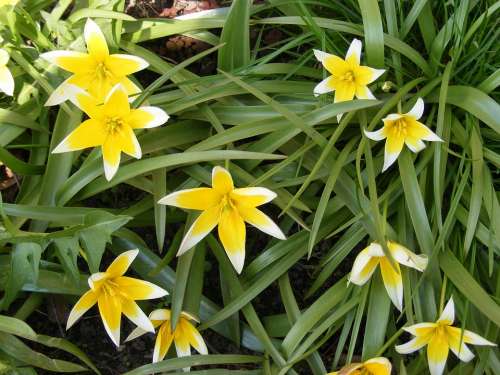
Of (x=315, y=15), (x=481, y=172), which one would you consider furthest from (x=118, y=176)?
(x=481, y=172)

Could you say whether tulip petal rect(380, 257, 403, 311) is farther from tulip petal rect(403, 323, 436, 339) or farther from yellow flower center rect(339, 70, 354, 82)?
yellow flower center rect(339, 70, 354, 82)

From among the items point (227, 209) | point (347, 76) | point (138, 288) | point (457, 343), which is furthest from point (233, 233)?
point (457, 343)

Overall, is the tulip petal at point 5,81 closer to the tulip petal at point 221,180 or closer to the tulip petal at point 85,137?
the tulip petal at point 85,137

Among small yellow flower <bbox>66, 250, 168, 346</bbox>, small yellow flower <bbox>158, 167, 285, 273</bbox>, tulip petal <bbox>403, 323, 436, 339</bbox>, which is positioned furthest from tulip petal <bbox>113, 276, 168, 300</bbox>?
tulip petal <bbox>403, 323, 436, 339</bbox>

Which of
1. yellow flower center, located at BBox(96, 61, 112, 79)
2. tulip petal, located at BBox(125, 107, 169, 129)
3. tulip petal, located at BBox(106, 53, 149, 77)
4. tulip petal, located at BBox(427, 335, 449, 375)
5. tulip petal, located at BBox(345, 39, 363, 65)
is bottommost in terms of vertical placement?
tulip petal, located at BBox(427, 335, 449, 375)

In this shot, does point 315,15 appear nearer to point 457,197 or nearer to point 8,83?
point 457,197

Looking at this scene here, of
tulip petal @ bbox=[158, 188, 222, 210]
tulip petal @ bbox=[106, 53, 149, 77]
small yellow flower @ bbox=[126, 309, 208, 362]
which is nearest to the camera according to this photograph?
tulip petal @ bbox=[158, 188, 222, 210]
